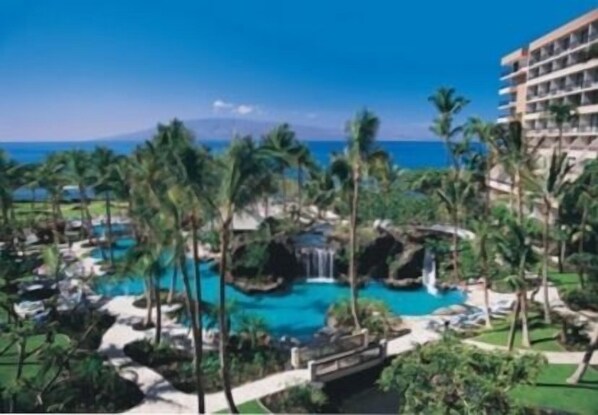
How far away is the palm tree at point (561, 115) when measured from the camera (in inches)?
205

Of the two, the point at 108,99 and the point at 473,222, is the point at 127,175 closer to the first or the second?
the point at 108,99

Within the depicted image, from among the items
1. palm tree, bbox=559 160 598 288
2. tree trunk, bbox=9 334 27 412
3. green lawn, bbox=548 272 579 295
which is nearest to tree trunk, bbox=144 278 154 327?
tree trunk, bbox=9 334 27 412

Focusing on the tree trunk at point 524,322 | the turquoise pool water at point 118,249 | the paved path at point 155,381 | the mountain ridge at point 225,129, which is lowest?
the paved path at point 155,381

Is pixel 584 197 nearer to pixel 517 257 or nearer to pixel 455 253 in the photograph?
pixel 517 257

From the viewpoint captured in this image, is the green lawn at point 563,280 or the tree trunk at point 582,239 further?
the green lawn at point 563,280

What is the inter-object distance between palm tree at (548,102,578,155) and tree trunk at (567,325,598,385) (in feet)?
5.40

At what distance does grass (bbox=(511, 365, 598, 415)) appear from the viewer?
15.7ft

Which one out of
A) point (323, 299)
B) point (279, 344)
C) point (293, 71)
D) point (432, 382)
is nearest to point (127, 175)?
point (293, 71)

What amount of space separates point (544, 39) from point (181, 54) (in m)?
3.09

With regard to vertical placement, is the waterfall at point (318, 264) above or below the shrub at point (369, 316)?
above

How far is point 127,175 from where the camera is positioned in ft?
17.8

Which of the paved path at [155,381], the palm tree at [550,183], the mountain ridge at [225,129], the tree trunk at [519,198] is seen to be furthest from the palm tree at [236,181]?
the palm tree at [550,183]

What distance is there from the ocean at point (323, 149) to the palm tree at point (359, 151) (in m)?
0.13

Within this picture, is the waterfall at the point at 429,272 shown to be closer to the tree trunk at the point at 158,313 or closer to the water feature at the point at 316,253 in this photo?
the water feature at the point at 316,253
